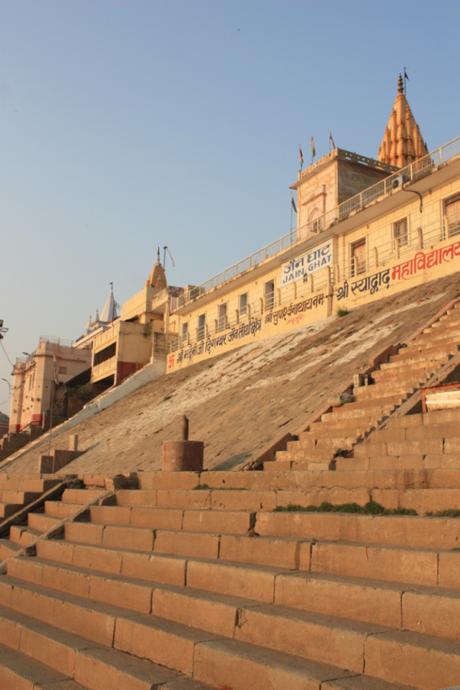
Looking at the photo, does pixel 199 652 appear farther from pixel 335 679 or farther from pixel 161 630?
pixel 335 679

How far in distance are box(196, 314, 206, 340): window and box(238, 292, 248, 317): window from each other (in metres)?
3.29

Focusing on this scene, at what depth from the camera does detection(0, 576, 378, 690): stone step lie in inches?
131

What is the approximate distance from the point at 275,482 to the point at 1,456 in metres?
27.9

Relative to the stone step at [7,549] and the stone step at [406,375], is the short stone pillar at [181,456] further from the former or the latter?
the stone step at [406,375]

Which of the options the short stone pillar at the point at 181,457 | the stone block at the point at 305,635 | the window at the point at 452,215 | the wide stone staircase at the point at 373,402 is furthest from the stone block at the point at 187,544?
the window at the point at 452,215

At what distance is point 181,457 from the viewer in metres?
8.71

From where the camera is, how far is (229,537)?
5.25m

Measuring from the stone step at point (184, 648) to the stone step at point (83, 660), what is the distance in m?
0.08

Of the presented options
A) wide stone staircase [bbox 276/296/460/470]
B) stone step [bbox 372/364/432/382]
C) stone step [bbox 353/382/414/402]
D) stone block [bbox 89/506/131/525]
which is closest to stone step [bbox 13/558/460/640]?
stone block [bbox 89/506/131/525]

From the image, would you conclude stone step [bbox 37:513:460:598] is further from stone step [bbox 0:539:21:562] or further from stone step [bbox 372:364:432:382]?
stone step [bbox 372:364:432:382]

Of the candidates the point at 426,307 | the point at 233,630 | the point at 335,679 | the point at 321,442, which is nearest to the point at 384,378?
the point at 321,442

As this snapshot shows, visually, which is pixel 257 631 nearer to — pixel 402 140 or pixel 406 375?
pixel 406 375

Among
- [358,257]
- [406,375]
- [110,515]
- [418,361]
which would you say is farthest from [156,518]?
[358,257]

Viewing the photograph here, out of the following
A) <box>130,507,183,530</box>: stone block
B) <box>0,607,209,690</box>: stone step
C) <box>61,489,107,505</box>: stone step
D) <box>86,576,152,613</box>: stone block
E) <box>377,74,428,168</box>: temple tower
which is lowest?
<box>0,607,209,690</box>: stone step
